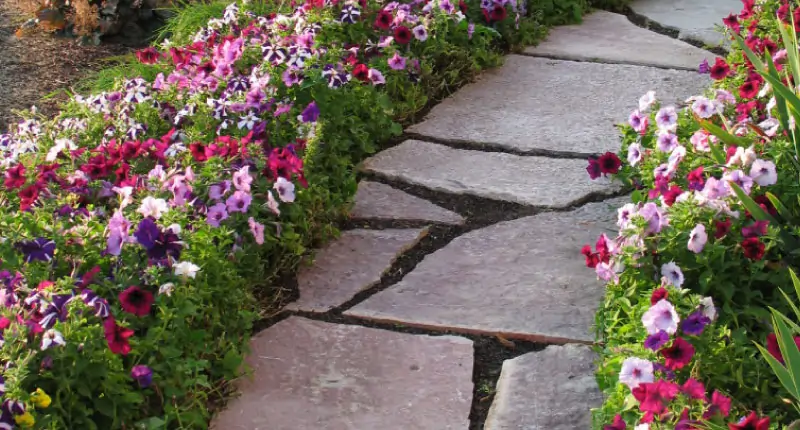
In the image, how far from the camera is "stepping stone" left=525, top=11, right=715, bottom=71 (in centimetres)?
401

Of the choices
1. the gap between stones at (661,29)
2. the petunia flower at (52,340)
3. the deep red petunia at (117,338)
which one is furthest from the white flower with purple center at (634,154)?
the gap between stones at (661,29)

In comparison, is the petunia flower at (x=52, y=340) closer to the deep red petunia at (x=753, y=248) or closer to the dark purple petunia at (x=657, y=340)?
the dark purple petunia at (x=657, y=340)

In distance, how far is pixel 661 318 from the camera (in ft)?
6.26

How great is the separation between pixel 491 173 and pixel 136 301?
1.39 meters

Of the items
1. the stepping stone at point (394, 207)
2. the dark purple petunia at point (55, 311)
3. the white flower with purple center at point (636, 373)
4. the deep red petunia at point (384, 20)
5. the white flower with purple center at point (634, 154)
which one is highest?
the deep red petunia at point (384, 20)

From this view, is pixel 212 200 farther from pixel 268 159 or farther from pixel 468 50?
pixel 468 50

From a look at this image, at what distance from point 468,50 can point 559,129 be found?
63 centimetres

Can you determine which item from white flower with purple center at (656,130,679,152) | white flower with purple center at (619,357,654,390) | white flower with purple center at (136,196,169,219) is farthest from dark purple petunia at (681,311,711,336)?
white flower with purple center at (136,196,169,219)

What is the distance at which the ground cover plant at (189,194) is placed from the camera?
189 cm

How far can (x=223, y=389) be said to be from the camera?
215 centimetres

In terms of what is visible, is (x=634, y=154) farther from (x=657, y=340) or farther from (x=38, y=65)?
(x=38, y=65)

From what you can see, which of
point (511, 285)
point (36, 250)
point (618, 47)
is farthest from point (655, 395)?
point (618, 47)

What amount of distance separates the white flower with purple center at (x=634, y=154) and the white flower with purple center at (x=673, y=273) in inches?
22.9

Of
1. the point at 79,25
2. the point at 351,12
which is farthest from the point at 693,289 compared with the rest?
the point at 79,25
